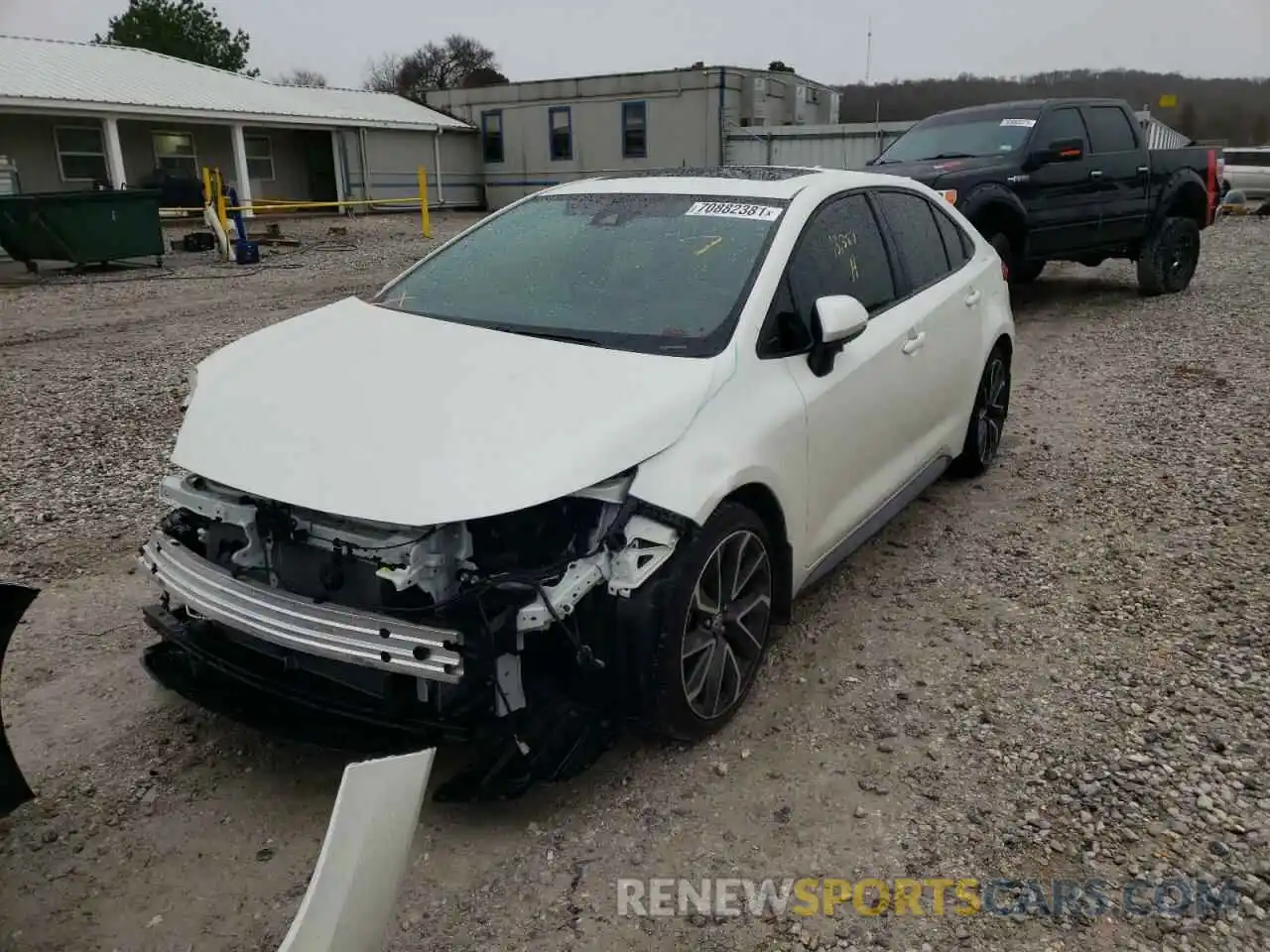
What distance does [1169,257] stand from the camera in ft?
36.1

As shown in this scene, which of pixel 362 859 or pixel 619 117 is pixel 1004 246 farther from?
pixel 619 117

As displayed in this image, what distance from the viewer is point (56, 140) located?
22.2 meters

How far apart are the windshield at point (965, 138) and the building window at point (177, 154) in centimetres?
2081

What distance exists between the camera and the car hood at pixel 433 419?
8.40ft

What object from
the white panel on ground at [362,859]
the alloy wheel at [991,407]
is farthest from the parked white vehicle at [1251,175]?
the white panel on ground at [362,859]

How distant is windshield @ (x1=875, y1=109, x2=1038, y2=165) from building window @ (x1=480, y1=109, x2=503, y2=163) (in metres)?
22.5

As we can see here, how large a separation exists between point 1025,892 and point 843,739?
0.77 meters

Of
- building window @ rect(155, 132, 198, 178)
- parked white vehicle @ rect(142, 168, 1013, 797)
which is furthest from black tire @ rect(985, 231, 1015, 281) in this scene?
building window @ rect(155, 132, 198, 178)

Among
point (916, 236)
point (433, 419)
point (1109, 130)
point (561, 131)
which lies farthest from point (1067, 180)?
point (561, 131)

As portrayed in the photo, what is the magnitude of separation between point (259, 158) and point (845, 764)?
1105 inches

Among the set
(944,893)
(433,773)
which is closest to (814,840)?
(944,893)

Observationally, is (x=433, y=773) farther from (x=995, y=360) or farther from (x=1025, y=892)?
(x=995, y=360)

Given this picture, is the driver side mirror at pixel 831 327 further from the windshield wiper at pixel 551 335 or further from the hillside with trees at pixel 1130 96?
the hillside with trees at pixel 1130 96

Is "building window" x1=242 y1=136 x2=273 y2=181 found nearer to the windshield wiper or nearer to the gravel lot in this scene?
the gravel lot
